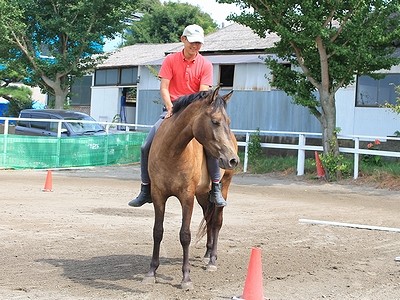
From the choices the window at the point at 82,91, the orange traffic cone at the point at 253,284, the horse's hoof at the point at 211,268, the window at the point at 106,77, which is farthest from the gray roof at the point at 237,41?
the orange traffic cone at the point at 253,284

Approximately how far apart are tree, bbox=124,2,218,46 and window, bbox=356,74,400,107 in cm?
2980

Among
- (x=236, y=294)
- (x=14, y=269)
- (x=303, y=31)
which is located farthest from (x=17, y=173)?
(x=236, y=294)

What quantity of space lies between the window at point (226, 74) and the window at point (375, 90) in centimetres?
690

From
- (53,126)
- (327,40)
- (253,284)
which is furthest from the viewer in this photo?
(53,126)

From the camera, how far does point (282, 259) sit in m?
8.45

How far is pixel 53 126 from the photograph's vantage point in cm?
2338

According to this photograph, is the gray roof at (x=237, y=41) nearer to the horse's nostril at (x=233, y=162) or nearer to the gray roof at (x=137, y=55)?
the gray roof at (x=137, y=55)

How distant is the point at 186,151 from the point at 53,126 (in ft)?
55.6

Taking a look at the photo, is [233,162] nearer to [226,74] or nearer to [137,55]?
[226,74]

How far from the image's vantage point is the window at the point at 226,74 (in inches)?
1210

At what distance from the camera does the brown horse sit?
22.2 ft

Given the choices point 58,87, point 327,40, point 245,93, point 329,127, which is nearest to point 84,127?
point 245,93

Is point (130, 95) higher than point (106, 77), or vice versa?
point (106, 77)

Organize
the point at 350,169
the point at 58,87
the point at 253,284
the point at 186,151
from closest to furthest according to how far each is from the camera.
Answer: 1. the point at 253,284
2. the point at 186,151
3. the point at 350,169
4. the point at 58,87
